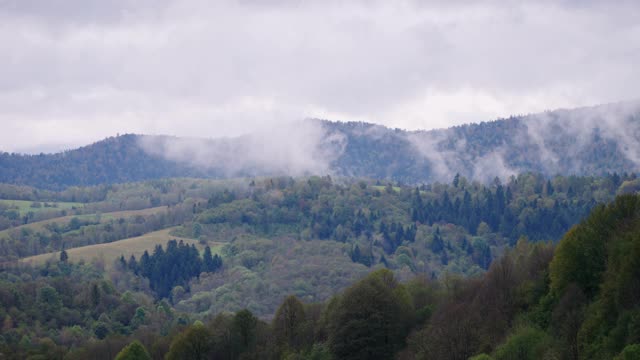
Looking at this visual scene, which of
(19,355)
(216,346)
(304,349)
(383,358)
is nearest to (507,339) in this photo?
(383,358)

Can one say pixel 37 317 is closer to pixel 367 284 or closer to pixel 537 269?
pixel 367 284

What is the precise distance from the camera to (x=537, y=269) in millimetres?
85000

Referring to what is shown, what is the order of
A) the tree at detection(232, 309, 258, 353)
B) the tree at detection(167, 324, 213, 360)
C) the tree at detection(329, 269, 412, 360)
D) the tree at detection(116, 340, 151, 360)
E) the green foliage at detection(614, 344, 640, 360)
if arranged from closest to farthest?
1. the green foliage at detection(614, 344, 640, 360)
2. the tree at detection(329, 269, 412, 360)
3. the tree at detection(116, 340, 151, 360)
4. the tree at detection(167, 324, 213, 360)
5. the tree at detection(232, 309, 258, 353)

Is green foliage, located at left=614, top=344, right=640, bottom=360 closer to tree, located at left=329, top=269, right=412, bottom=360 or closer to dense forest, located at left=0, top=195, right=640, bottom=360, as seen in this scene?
dense forest, located at left=0, top=195, right=640, bottom=360

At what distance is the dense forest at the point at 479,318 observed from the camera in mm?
64188

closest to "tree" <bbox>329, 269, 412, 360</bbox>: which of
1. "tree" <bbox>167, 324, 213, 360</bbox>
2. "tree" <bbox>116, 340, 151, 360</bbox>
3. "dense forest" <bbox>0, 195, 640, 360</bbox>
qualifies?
"dense forest" <bbox>0, 195, 640, 360</bbox>

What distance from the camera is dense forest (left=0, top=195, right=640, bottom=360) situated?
211 feet

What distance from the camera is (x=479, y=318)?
79.1 m

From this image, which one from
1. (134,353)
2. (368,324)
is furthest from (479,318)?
(134,353)

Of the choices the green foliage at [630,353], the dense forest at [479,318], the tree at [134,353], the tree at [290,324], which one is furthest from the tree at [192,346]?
the green foliage at [630,353]

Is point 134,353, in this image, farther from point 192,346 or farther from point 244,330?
point 244,330

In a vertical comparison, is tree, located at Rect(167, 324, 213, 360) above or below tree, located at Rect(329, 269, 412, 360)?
below

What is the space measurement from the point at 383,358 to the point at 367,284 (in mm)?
7735

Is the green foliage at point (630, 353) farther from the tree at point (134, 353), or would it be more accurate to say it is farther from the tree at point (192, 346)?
the tree at point (134, 353)
